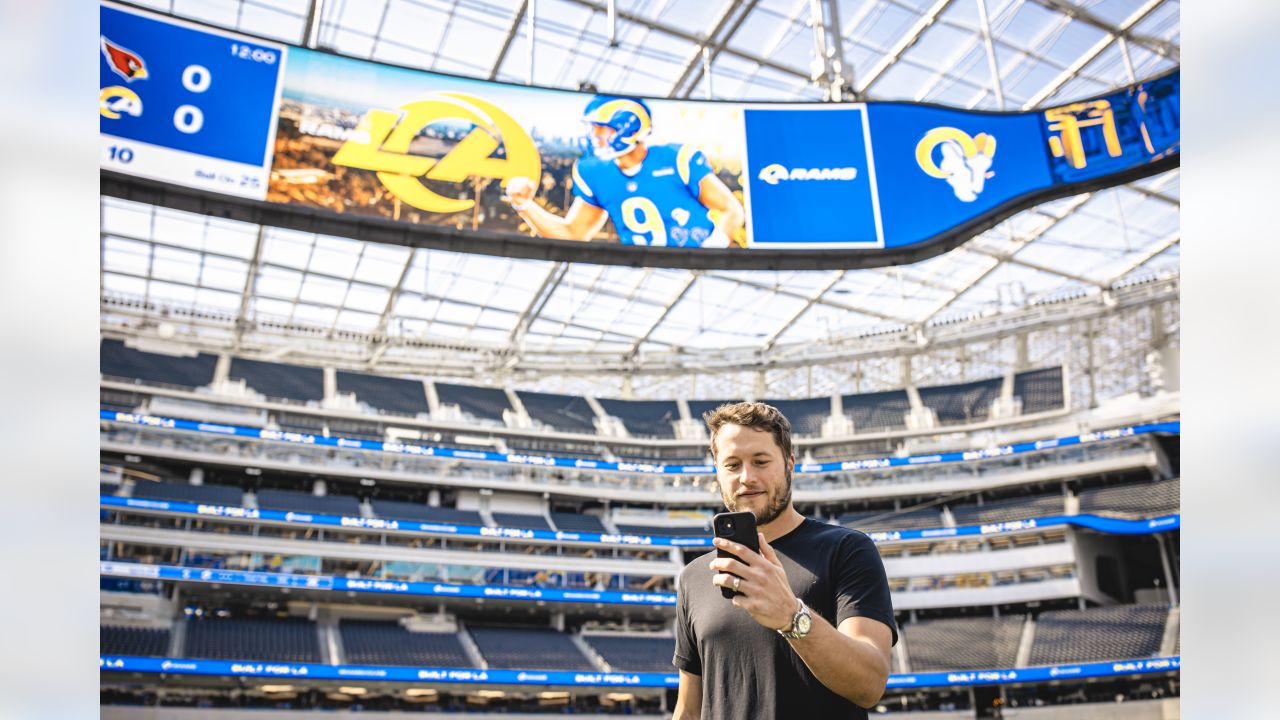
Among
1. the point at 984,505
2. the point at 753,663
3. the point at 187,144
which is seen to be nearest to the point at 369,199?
the point at 187,144

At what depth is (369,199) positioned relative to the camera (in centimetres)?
1085

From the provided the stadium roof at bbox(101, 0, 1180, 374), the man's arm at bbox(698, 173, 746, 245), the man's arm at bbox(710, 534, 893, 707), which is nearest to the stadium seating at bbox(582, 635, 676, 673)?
the stadium roof at bbox(101, 0, 1180, 374)

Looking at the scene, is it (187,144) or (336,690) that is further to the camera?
(336,690)

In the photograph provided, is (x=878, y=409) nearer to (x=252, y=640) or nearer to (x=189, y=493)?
(x=252, y=640)

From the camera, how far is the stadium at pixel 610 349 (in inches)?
455

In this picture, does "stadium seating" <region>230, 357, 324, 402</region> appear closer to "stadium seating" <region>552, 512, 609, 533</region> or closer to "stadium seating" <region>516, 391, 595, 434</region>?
"stadium seating" <region>516, 391, 595, 434</region>

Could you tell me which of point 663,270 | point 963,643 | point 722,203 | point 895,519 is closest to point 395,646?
point 663,270

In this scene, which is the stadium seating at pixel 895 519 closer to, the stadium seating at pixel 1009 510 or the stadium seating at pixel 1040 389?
the stadium seating at pixel 1009 510

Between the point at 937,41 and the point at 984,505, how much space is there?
22.5 m

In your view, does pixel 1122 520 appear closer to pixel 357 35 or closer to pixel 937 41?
pixel 937 41

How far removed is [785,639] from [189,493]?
38536mm

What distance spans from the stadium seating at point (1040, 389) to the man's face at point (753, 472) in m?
44.6

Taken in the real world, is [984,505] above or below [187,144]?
below

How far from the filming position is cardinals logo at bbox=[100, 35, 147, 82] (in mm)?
9680
